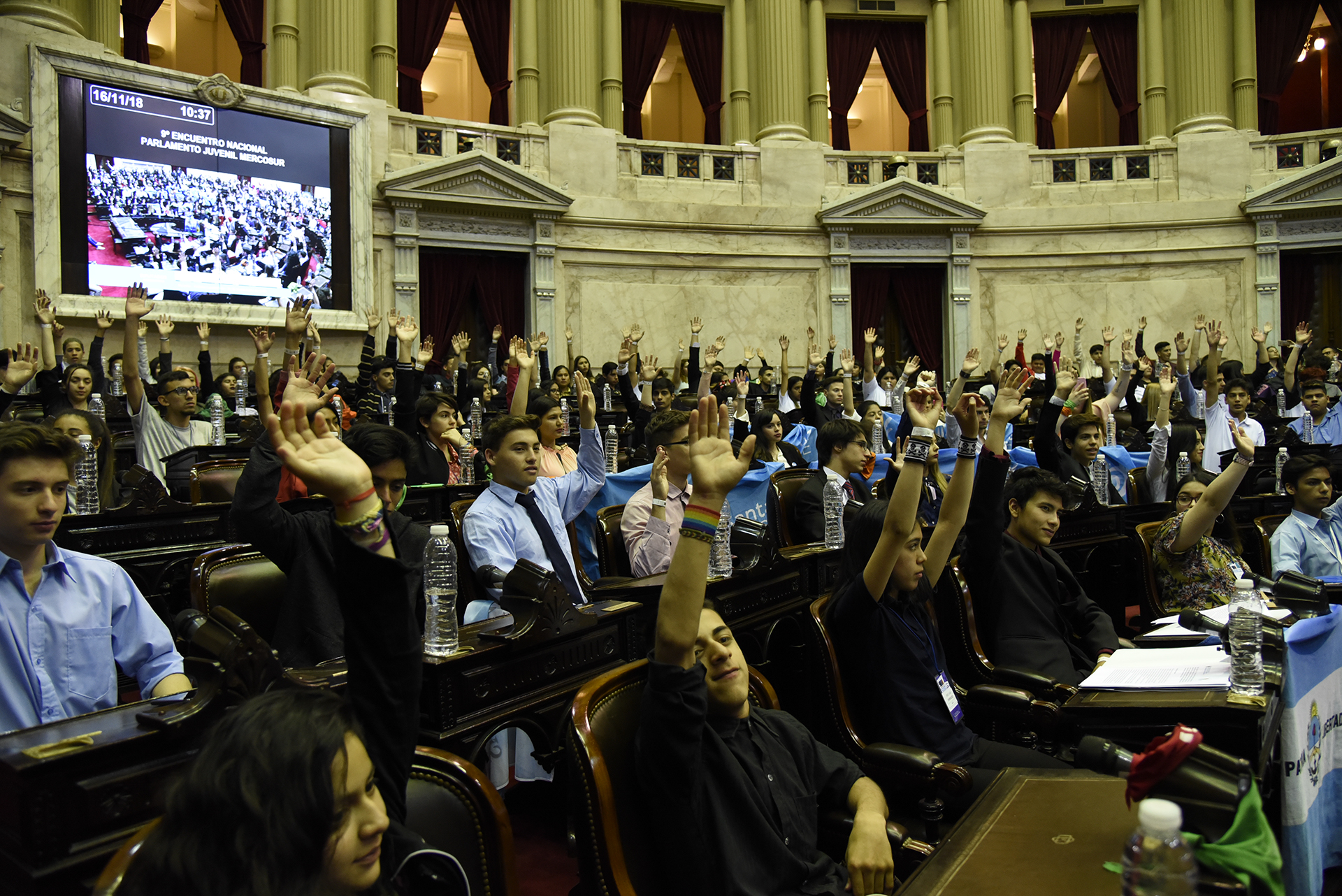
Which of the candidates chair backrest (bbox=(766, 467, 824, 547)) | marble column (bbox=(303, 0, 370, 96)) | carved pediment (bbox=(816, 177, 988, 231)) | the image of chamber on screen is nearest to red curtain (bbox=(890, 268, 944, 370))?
carved pediment (bbox=(816, 177, 988, 231))

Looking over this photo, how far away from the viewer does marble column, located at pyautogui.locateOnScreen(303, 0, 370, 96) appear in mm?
11609

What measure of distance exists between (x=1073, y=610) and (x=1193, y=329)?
12.1 m

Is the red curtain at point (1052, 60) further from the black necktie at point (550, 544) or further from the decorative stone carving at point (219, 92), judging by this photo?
the black necktie at point (550, 544)

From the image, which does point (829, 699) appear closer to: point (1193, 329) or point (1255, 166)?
point (1193, 329)

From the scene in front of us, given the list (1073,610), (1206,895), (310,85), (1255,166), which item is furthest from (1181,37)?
(1206,895)

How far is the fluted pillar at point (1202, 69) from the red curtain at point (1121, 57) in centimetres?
72

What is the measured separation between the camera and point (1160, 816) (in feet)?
3.32

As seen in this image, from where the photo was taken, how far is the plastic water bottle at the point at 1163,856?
3.33 feet

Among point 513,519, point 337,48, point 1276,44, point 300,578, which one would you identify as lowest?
point 300,578

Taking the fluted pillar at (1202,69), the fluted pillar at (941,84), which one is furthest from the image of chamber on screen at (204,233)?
the fluted pillar at (1202,69)

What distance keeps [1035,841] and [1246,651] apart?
111 cm

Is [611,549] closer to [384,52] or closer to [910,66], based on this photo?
[384,52]

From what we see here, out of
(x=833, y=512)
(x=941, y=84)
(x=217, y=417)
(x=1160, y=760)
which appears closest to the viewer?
(x=1160, y=760)

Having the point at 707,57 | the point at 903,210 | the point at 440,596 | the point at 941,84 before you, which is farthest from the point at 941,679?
the point at 941,84
